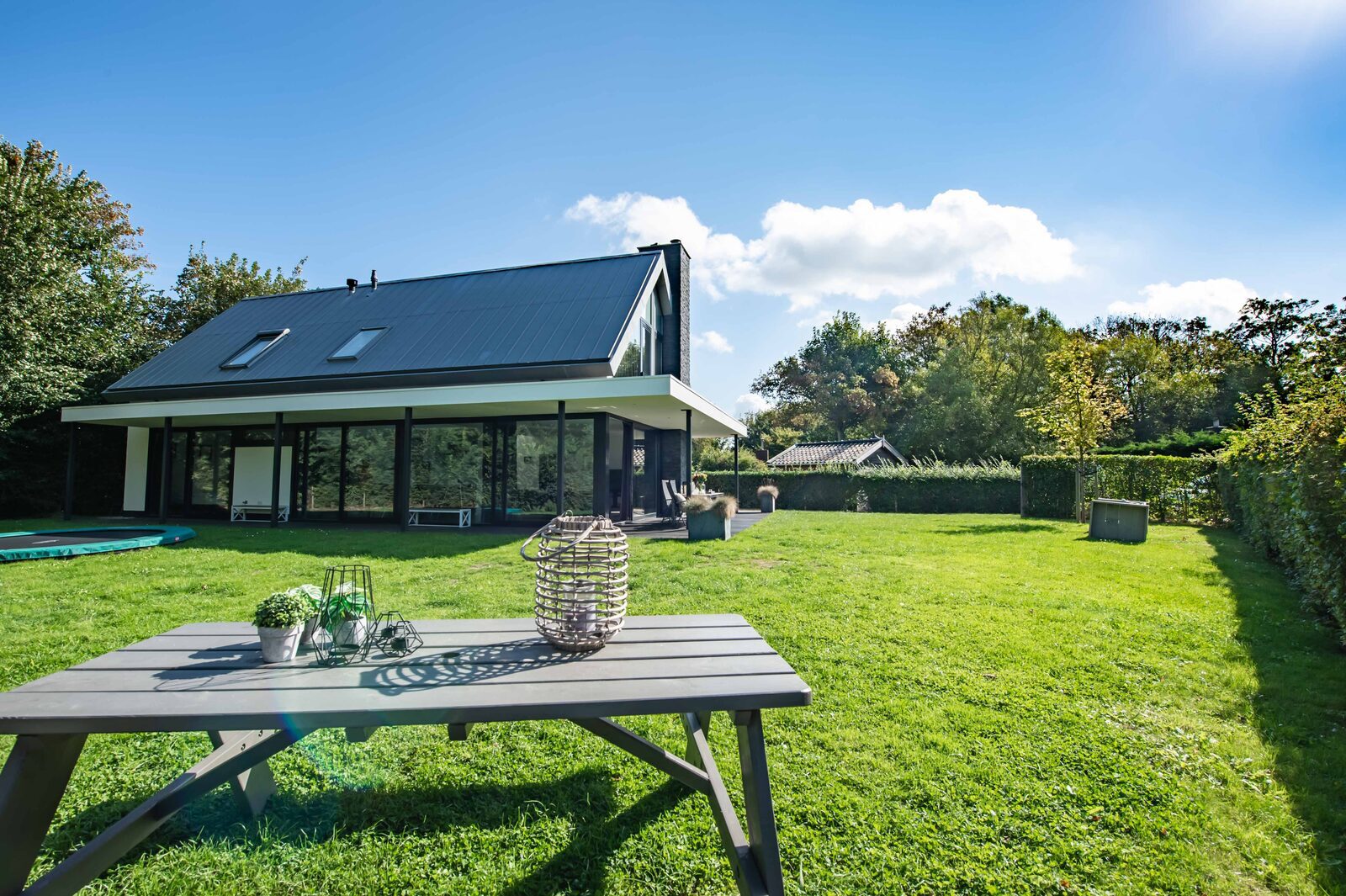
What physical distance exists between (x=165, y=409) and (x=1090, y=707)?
16.5 m

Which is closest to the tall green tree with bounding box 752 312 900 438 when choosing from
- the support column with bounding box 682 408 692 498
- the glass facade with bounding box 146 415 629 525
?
the support column with bounding box 682 408 692 498

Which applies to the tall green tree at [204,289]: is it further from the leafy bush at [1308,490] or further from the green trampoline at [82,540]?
the leafy bush at [1308,490]

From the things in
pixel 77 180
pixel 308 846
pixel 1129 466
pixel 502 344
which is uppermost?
pixel 77 180

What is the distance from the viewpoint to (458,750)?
3.14 metres

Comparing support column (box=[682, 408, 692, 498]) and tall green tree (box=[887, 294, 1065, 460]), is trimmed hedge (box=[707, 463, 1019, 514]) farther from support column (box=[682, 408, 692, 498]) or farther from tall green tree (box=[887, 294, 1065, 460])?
tall green tree (box=[887, 294, 1065, 460])

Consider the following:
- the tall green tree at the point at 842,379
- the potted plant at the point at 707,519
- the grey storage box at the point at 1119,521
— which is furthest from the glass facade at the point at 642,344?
the tall green tree at the point at 842,379

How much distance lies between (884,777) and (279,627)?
2.57 meters

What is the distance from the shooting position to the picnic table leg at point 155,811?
179 centimetres

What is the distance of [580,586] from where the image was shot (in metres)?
2.22

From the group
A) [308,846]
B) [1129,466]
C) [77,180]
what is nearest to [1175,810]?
[308,846]

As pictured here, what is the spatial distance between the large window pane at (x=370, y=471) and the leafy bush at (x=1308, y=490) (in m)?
14.6

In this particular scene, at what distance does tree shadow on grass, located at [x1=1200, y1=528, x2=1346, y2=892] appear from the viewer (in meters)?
2.58

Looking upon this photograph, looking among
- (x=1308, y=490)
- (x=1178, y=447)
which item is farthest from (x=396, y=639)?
(x=1178, y=447)

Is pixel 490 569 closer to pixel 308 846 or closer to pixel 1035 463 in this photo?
pixel 308 846
